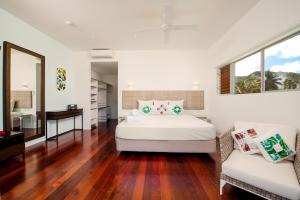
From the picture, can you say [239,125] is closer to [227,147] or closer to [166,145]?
[227,147]

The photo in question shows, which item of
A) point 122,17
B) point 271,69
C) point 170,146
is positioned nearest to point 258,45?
point 271,69

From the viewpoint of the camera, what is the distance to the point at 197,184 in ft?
5.91

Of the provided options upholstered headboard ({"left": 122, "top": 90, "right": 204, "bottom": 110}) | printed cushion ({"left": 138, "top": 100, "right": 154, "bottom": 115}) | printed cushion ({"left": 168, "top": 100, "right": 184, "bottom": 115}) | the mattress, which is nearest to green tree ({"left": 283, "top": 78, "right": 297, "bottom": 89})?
the mattress

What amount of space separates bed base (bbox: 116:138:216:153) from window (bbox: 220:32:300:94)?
126 cm

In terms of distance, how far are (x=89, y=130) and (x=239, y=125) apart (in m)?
4.20

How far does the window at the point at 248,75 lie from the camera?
2549 mm

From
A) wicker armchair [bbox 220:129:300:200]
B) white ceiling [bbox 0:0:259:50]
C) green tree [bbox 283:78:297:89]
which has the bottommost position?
wicker armchair [bbox 220:129:300:200]

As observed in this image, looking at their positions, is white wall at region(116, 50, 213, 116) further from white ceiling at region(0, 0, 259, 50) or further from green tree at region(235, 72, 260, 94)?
green tree at region(235, 72, 260, 94)

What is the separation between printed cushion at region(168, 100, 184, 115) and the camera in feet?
13.1

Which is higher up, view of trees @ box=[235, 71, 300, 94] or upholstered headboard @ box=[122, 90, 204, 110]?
view of trees @ box=[235, 71, 300, 94]

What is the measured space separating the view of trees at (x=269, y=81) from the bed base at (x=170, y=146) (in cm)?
120

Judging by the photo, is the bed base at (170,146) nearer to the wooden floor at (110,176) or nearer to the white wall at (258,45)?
the wooden floor at (110,176)

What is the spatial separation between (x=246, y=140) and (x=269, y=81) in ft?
3.57

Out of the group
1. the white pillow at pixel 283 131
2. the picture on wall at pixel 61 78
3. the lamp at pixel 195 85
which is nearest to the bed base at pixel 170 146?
the white pillow at pixel 283 131
